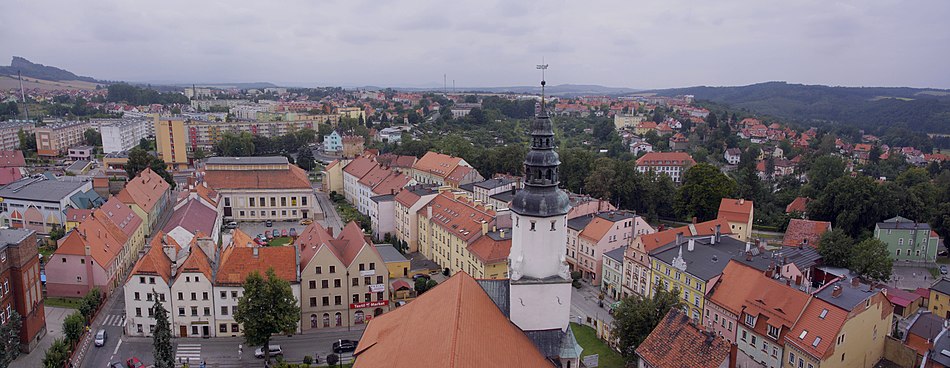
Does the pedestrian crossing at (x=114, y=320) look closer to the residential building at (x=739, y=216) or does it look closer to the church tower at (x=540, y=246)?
the church tower at (x=540, y=246)

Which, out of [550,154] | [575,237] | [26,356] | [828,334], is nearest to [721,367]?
[828,334]

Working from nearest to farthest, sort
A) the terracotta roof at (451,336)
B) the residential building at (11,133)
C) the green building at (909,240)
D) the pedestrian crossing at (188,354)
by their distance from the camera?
the terracotta roof at (451,336) < the pedestrian crossing at (188,354) < the green building at (909,240) < the residential building at (11,133)

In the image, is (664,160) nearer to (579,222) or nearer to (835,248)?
(579,222)

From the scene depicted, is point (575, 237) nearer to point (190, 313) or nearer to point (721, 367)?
point (721, 367)

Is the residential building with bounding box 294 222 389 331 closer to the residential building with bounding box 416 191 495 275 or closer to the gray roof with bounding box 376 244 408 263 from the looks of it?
the gray roof with bounding box 376 244 408 263

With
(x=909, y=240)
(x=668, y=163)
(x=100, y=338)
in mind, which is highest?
(x=668, y=163)

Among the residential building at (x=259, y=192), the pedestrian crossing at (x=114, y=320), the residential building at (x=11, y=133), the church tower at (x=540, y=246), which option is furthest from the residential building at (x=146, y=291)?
the residential building at (x=11, y=133)

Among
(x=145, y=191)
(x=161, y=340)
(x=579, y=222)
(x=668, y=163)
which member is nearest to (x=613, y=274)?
(x=579, y=222)
